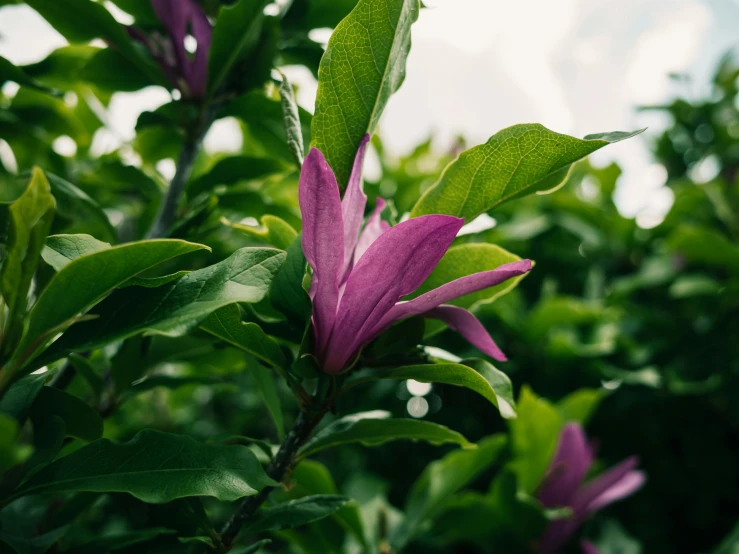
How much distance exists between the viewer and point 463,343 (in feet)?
6.79

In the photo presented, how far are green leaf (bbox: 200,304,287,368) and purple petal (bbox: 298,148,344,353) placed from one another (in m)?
0.10

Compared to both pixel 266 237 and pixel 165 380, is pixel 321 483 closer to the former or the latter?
pixel 165 380

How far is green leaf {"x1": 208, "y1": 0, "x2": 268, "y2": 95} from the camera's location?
1040 millimetres

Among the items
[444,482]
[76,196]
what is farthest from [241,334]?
[444,482]

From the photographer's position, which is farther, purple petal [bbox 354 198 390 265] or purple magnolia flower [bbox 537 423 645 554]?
purple magnolia flower [bbox 537 423 645 554]

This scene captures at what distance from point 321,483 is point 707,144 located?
10.7 feet

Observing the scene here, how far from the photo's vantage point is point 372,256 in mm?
697

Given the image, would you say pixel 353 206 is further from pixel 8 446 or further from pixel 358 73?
pixel 8 446

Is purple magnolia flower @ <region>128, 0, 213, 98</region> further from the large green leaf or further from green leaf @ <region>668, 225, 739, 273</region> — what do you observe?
green leaf @ <region>668, 225, 739, 273</region>

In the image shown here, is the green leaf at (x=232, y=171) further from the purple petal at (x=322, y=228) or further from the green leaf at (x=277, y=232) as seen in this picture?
the purple petal at (x=322, y=228)

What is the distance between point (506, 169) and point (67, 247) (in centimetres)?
61

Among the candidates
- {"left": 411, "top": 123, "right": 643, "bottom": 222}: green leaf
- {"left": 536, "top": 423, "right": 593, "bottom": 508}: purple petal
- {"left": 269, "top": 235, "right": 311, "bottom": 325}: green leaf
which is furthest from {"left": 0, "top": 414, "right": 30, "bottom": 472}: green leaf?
{"left": 536, "top": 423, "right": 593, "bottom": 508}: purple petal

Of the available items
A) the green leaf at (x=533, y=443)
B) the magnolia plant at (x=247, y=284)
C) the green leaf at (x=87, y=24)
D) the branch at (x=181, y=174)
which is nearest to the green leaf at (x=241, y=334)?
the magnolia plant at (x=247, y=284)

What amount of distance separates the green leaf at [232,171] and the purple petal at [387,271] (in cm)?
65
